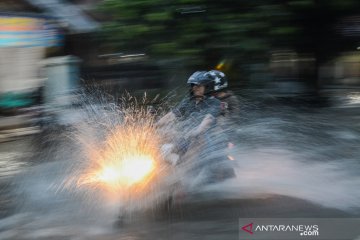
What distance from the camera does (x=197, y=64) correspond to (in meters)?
8.79

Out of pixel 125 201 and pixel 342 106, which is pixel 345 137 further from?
pixel 125 201

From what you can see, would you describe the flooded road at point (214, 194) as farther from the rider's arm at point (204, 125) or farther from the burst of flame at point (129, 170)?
the rider's arm at point (204, 125)

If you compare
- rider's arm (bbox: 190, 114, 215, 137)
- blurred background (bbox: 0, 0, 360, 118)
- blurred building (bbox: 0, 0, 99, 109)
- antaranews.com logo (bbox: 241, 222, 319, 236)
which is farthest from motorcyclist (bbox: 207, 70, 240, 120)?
blurred building (bbox: 0, 0, 99, 109)

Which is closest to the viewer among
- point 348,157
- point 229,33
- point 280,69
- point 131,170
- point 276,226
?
point 276,226

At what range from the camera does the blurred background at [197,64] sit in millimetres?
8375

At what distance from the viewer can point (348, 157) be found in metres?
7.21

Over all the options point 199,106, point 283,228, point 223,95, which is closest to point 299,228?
point 283,228

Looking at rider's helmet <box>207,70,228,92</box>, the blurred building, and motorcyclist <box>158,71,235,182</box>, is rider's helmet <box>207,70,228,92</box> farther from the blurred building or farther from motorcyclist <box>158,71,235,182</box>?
the blurred building

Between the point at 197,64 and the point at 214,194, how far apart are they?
3762mm

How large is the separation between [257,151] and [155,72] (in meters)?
3.33

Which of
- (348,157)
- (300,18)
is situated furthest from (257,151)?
(300,18)

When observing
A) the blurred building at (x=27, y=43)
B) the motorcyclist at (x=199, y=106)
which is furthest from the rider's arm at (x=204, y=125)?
the blurred building at (x=27, y=43)

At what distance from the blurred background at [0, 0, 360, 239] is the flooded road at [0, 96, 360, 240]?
6 cm

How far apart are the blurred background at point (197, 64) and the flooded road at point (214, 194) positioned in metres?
0.06
